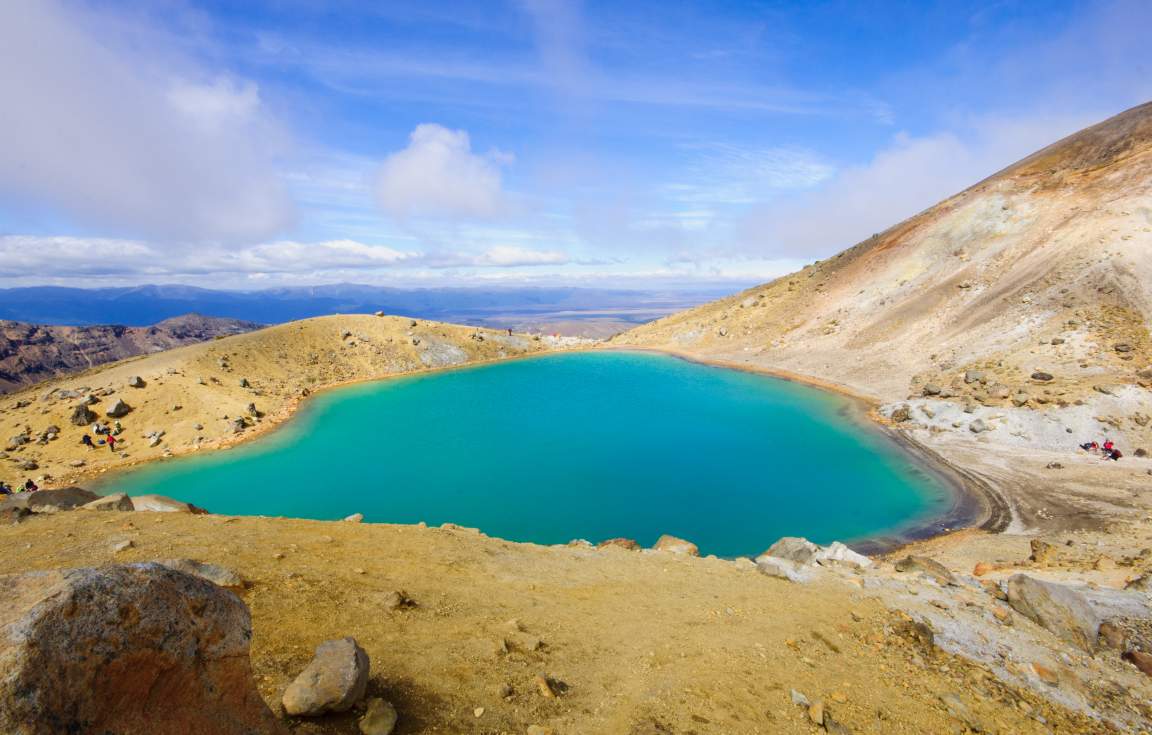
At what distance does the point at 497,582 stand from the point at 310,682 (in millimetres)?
8042

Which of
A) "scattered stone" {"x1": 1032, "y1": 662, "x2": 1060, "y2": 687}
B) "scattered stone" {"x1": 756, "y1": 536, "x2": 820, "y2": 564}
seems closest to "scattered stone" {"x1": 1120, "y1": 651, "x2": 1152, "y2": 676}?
"scattered stone" {"x1": 1032, "y1": 662, "x2": 1060, "y2": 687}

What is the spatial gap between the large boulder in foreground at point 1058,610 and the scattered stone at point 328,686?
18.4 metres

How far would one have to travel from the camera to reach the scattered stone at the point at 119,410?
4028 centimetres

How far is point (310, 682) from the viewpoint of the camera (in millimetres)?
6359

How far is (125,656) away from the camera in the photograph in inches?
167

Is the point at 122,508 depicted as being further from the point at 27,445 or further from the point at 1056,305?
the point at 1056,305

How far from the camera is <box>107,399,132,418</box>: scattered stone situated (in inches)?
1586

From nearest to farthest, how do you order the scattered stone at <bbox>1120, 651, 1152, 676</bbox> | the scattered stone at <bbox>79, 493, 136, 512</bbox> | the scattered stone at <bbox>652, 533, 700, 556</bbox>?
1. the scattered stone at <bbox>1120, 651, 1152, 676</bbox>
2. the scattered stone at <bbox>79, 493, 136, 512</bbox>
3. the scattered stone at <bbox>652, 533, 700, 556</bbox>

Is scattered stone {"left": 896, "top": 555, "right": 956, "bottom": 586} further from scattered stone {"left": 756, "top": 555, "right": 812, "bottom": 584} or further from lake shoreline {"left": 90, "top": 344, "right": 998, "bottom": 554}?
A: lake shoreline {"left": 90, "top": 344, "right": 998, "bottom": 554}

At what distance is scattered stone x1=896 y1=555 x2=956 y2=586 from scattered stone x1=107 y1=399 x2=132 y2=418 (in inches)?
2095

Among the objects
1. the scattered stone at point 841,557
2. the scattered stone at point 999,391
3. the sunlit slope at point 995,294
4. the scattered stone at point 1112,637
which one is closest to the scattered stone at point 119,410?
the scattered stone at point 841,557

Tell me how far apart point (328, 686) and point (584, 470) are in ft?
91.3

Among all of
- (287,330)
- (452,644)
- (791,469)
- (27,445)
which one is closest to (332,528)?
(452,644)

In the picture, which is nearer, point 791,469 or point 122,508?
point 122,508
